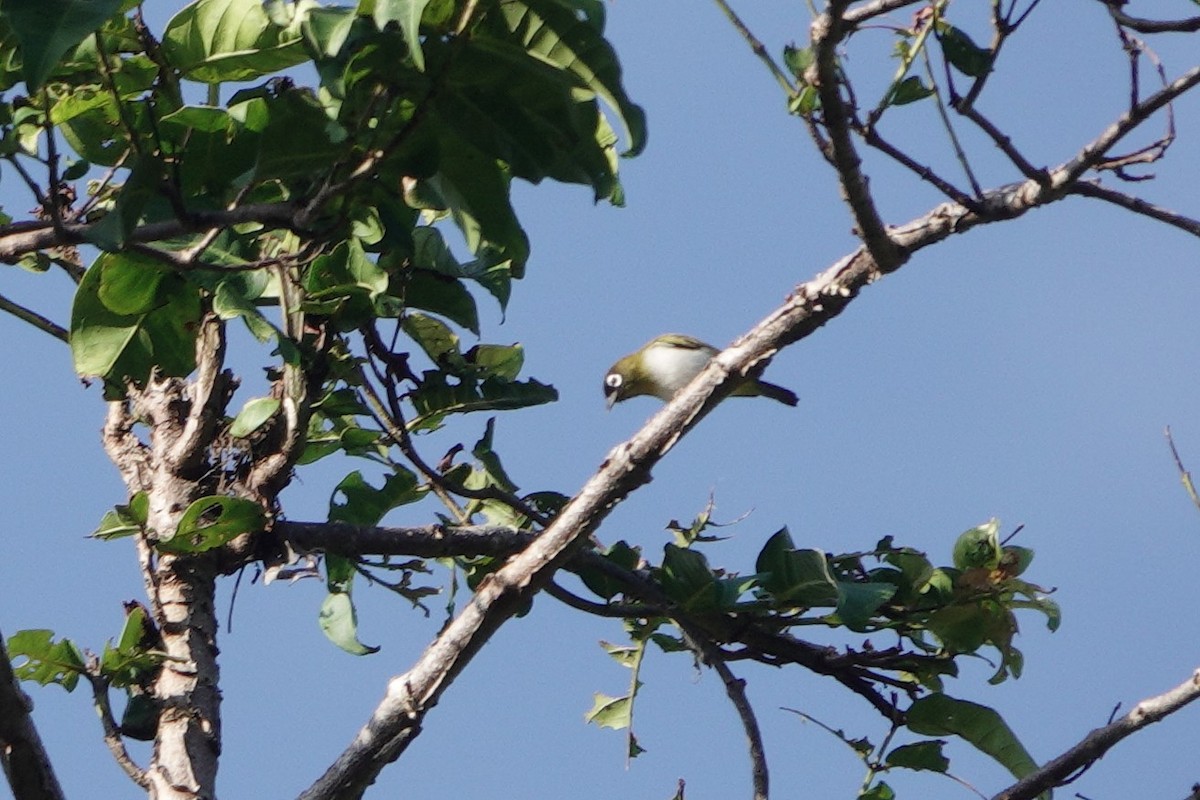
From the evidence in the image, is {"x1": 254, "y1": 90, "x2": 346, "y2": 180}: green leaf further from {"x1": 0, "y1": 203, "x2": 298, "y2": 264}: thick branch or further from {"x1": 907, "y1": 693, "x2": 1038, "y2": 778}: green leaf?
{"x1": 907, "y1": 693, "x2": 1038, "y2": 778}: green leaf

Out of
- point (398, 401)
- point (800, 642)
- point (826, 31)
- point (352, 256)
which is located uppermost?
point (352, 256)

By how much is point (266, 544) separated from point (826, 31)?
85.6 inches

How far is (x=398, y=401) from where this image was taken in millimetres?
3822

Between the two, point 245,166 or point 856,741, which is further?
point 856,741

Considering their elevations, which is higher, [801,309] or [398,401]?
[398,401]

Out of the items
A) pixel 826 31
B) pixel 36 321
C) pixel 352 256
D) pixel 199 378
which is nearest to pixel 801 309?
pixel 826 31

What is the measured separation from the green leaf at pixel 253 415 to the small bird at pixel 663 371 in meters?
5.17

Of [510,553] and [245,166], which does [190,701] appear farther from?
[245,166]

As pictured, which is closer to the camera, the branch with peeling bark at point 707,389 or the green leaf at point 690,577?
the branch with peeling bark at point 707,389

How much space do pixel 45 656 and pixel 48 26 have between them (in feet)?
5.74

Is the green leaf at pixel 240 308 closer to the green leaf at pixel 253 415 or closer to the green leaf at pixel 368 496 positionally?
the green leaf at pixel 253 415

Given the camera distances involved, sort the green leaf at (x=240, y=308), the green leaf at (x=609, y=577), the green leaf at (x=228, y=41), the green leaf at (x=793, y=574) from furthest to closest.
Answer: the green leaf at (x=609, y=577), the green leaf at (x=793, y=574), the green leaf at (x=240, y=308), the green leaf at (x=228, y=41)

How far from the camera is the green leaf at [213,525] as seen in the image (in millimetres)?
3555

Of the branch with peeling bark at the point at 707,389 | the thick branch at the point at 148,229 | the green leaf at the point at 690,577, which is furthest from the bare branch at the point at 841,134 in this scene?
the green leaf at the point at 690,577
